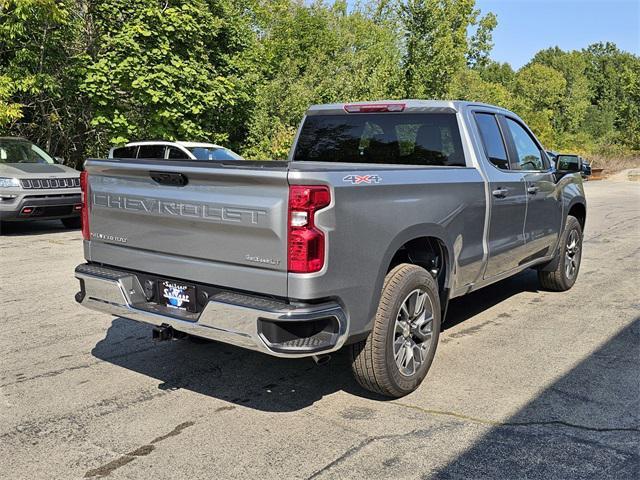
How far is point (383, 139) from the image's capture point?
5316 millimetres

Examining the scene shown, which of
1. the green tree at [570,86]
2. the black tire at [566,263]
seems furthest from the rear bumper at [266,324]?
the green tree at [570,86]

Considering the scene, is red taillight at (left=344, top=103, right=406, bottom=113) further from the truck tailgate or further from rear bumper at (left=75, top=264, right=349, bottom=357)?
rear bumper at (left=75, top=264, right=349, bottom=357)

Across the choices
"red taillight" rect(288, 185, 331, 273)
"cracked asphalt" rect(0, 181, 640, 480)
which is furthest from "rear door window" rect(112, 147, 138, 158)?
"red taillight" rect(288, 185, 331, 273)

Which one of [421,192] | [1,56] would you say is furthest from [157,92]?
[421,192]

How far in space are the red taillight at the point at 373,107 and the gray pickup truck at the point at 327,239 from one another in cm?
1

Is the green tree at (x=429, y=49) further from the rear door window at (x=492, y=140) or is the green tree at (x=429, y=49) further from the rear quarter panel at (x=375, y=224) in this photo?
the rear quarter panel at (x=375, y=224)

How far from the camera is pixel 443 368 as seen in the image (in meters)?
4.71

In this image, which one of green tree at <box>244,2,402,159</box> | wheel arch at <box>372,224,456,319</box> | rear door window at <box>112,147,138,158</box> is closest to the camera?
wheel arch at <box>372,224,456,319</box>

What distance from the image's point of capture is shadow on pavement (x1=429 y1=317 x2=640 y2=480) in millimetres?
3230

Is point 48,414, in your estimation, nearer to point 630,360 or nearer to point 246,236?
point 246,236

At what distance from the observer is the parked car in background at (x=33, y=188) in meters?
10.4

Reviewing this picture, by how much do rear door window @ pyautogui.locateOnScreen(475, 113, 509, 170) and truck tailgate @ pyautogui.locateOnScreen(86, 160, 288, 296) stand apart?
2.28m

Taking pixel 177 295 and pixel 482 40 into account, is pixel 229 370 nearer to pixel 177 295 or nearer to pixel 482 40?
pixel 177 295

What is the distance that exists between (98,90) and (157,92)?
1.31 m
